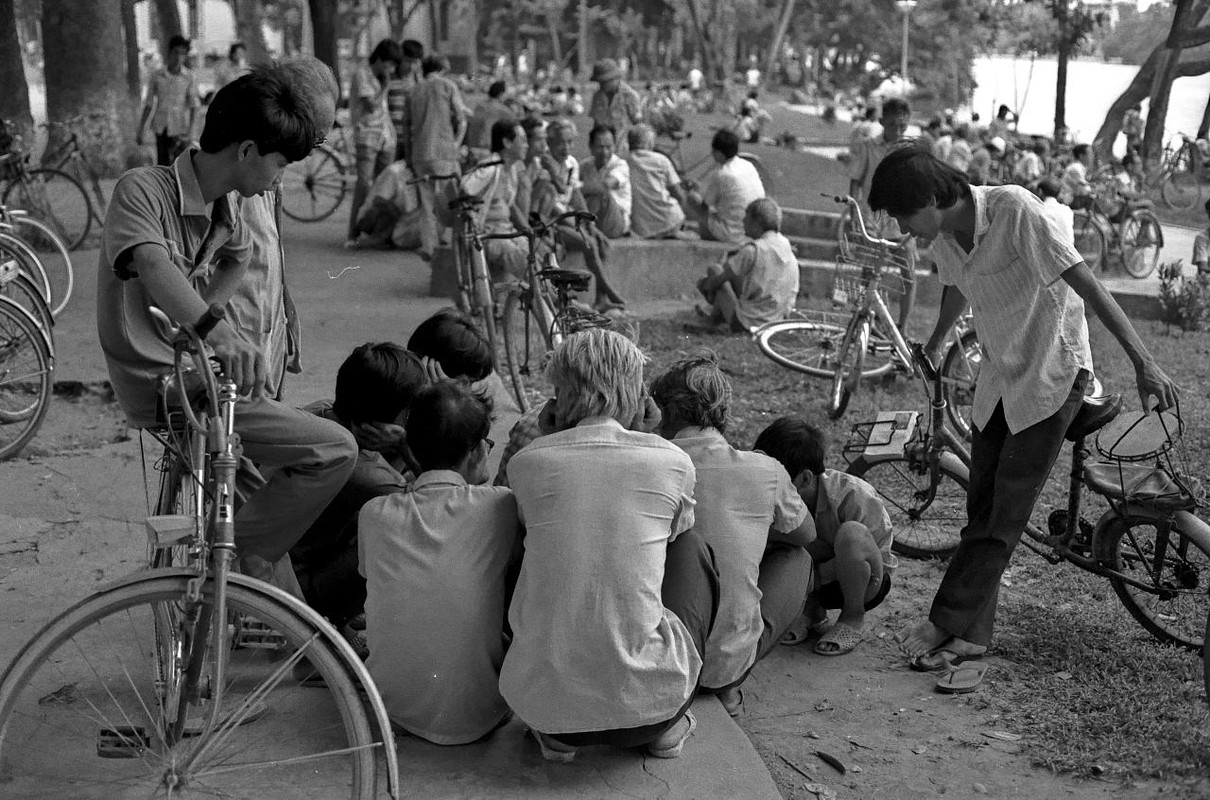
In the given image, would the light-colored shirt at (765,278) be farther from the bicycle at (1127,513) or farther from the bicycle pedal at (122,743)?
the bicycle pedal at (122,743)

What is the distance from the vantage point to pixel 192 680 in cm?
284

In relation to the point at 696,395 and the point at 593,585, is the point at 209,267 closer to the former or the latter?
the point at 593,585

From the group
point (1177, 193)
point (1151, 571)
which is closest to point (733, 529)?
point (1151, 571)

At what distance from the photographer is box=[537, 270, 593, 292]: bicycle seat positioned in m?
6.84

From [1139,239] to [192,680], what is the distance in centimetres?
1425

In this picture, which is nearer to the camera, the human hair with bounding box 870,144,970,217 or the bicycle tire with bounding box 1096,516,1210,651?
the human hair with bounding box 870,144,970,217

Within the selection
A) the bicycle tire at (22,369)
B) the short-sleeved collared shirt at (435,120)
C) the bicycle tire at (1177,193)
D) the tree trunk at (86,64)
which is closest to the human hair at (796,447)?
the bicycle tire at (22,369)

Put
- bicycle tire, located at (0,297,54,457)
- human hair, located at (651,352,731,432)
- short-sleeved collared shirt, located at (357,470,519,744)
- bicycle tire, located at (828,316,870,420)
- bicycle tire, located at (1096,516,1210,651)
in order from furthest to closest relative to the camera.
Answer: bicycle tire, located at (828,316,870,420), bicycle tire, located at (0,297,54,457), bicycle tire, located at (1096,516,1210,651), human hair, located at (651,352,731,432), short-sleeved collared shirt, located at (357,470,519,744)

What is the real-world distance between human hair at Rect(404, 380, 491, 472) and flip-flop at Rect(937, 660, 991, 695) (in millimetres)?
1724

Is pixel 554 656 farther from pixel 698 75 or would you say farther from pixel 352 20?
pixel 352 20

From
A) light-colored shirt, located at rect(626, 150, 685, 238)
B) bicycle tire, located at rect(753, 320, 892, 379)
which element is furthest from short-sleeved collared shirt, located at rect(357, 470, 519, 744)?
light-colored shirt, located at rect(626, 150, 685, 238)

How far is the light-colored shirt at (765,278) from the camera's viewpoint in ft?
31.1

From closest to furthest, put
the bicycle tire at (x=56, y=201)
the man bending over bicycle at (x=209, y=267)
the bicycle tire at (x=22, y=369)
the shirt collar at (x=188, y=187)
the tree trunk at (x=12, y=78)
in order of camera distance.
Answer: the man bending over bicycle at (x=209, y=267)
the shirt collar at (x=188, y=187)
the bicycle tire at (x=22, y=369)
the bicycle tire at (x=56, y=201)
the tree trunk at (x=12, y=78)

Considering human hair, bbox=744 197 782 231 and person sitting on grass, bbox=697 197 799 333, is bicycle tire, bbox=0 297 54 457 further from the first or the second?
human hair, bbox=744 197 782 231
